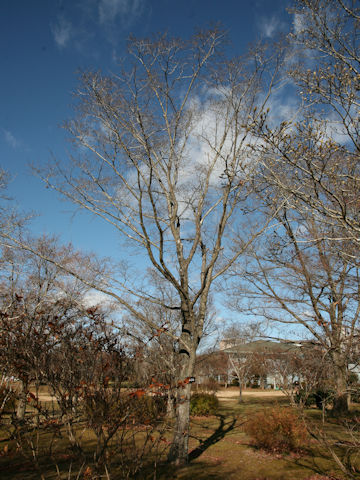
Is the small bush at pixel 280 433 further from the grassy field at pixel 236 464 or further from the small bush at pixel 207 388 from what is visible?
the small bush at pixel 207 388

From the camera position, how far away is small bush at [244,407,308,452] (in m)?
9.18

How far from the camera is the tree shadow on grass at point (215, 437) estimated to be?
9.05 meters

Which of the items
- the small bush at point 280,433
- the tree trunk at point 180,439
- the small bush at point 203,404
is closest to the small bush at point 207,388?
the small bush at point 203,404

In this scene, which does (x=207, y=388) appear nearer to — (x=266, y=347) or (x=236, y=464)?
(x=266, y=347)

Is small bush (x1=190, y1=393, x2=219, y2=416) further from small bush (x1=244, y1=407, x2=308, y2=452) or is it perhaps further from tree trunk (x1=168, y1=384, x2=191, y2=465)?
tree trunk (x1=168, y1=384, x2=191, y2=465)

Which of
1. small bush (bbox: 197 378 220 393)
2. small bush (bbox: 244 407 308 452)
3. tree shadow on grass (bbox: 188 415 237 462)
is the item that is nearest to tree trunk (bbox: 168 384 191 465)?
tree shadow on grass (bbox: 188 415 237 462)

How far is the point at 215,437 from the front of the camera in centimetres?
1142

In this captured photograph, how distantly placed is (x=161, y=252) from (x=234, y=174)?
Result: 2.62m

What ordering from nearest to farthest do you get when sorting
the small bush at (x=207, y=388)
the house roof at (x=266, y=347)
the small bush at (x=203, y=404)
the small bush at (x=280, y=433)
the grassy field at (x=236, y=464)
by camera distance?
the grassy field at (x=236, y=464) → the small bush at (x=280, y=433) → the house roof at (x=266, y=347) → the small bush at (x=203, y=404) → the small bush at (x=207, y=388)

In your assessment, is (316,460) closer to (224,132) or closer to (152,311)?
(224,132)

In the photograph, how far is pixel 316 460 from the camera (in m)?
8.46

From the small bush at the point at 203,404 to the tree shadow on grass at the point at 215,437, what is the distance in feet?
2.06

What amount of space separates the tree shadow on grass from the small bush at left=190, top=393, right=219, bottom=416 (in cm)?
63

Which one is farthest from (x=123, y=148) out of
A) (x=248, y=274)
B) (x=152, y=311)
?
(x=152, y=311)
